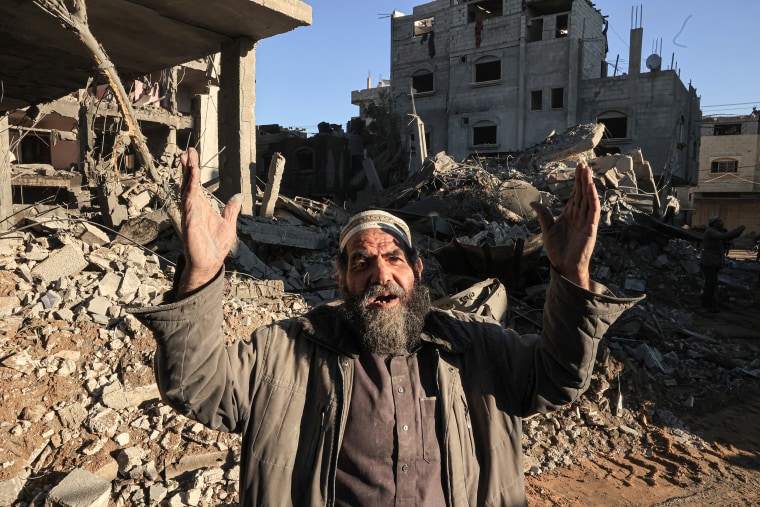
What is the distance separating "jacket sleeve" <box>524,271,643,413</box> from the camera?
5.78ft

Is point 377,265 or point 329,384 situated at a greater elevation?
point 377,265

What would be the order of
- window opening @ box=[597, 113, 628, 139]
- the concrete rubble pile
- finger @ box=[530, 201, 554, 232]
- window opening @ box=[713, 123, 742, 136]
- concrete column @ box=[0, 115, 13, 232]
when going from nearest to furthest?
1. finger @ box=[530, 201, 554, 232]
2. the concrete rubble pile
3. concrete column @ box=[0, 115, 13, 232]
4. window opening @ box=[597, 113, 628, 139]
5. window opening @ box=[713, 123, 742, 136]

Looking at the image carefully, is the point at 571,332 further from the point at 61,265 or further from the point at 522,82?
the point at 522,82

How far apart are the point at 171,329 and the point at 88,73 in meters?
8.13

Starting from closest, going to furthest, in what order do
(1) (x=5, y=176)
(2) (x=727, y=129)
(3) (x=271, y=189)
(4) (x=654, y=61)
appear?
(1) (x=5, y=176) < (3) (x=271, y=189) < (4) (x=654, y=61) < (2) (x=727, y=129)

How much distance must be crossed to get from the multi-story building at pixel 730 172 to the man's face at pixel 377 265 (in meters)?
37.1

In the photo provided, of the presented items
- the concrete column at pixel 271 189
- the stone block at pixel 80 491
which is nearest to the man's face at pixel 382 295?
the stone block at pixel 80 491

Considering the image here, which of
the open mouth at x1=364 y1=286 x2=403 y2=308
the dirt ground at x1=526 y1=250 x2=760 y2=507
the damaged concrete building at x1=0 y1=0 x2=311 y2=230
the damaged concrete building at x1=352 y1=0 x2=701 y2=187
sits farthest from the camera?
the damaged concrete building at x1=352 y1=0 x2=701 y2=187

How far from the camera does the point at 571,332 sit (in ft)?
5.89

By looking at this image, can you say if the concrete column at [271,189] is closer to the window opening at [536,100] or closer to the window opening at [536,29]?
the window opening at [536,100]

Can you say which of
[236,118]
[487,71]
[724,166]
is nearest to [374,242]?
[236,118]

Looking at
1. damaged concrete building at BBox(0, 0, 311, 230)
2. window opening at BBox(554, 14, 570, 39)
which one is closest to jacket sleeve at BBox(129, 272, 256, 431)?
damaged concrete building at BBox(0, 0, 311, 230)

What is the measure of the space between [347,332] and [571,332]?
851 mm

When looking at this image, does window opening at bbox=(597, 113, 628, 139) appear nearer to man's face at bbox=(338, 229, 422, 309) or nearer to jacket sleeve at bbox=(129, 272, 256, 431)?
man's face at bbox=(338, 229, 422, 309)
